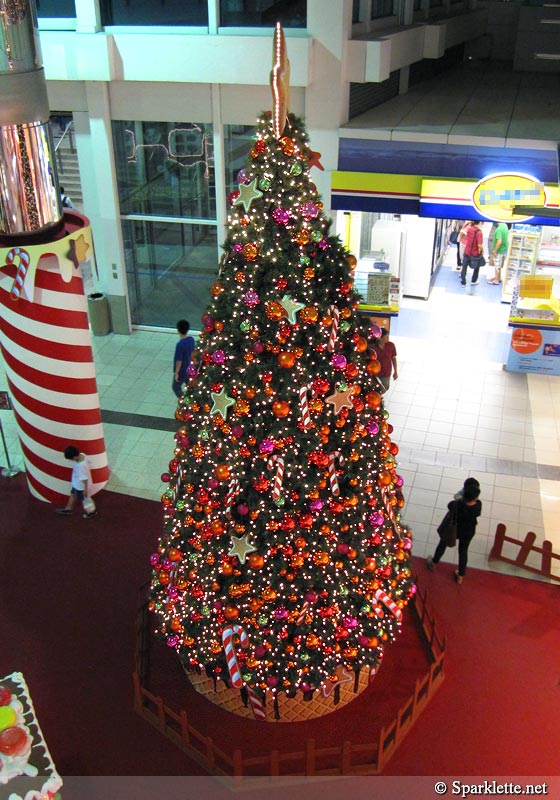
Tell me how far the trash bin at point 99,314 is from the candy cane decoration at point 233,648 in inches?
333

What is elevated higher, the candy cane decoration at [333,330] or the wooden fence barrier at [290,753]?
the candy cane decoration at [333,330]

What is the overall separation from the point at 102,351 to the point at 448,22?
8768mm

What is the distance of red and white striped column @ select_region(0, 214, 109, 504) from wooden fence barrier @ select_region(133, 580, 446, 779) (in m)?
3.09

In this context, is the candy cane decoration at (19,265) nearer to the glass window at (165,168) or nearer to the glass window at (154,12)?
the glass window at (165,168)

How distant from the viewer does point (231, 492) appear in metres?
5.32

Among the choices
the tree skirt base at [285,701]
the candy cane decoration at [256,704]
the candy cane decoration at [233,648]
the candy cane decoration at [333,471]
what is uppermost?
the candy cane decoration at [333,471]

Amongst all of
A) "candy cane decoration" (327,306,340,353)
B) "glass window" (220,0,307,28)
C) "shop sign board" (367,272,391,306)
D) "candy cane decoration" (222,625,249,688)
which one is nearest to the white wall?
"shop sign board" (367,272,391,306)

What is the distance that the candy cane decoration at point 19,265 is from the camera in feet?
23.3

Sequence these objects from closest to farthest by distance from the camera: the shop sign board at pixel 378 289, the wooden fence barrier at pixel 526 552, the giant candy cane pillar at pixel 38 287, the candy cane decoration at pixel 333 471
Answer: the candy cane decoration at pixel 333 471 → the giant candy cane pillar at pixel 38 287 → the wooden fence barrier at pixel 526 552 → the shop sign board at pixel 378 289

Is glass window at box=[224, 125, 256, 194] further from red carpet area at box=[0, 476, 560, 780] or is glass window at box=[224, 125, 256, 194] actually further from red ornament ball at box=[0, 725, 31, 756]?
red ornament ball at box=[0, 725, 31, 756]

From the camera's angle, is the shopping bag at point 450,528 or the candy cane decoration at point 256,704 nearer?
the candy cane decoration at point 256,704

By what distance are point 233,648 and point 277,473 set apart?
150 centimetres

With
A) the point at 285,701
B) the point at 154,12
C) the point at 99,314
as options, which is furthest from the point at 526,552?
the point at 154,12

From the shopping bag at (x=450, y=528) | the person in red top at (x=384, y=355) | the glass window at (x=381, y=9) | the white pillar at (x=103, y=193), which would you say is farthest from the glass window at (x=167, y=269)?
the shopping bag at (x=450, y=528)
